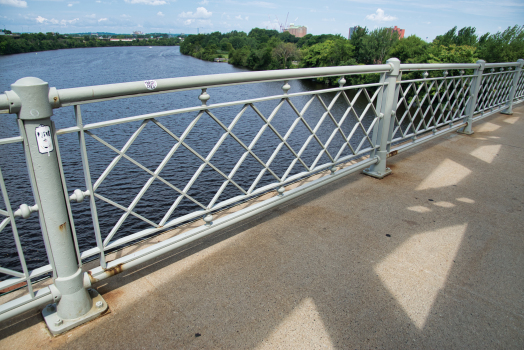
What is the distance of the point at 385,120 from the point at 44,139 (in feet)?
11.9

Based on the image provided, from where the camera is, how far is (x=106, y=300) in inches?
88.0

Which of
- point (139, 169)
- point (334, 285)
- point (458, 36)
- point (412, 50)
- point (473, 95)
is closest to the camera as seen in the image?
point (334, 285)

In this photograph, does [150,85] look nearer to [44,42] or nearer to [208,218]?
[208,218]

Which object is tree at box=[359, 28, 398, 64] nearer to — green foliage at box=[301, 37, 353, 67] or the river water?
green foliage at box=[301, 37, 353, 67]

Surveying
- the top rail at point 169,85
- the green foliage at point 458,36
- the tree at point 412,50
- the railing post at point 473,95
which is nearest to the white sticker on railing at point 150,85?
the top rail at point 169,85

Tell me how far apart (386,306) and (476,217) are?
1862 millimetres

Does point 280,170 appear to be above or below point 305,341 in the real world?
below

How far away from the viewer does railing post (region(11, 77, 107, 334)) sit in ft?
5.41

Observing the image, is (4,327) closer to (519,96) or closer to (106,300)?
(106,300)

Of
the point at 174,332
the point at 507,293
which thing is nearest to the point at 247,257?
the point at 174,332

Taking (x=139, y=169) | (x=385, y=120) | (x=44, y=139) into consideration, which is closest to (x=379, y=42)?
(x=139, y=169)

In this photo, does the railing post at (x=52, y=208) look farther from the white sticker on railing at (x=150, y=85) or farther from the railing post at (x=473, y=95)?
the railing post at (x=473, y=95)

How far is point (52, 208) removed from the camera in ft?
6.04

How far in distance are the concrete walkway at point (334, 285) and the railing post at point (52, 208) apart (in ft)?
0.32
